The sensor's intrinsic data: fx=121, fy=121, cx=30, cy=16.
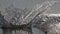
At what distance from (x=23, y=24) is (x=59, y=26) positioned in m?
0.25

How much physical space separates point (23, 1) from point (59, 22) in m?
0.28

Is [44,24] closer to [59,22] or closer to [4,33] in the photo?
[59,22]

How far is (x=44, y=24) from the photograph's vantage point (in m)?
0.81

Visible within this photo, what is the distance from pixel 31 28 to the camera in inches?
31.5

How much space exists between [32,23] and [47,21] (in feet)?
0.34

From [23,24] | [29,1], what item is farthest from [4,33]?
[29,1]

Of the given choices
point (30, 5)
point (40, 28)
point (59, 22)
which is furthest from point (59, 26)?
point (30, 5)

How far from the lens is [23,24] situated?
74 centimetres

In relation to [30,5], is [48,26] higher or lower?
lower

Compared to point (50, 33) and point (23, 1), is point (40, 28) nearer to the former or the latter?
point (50, 33)

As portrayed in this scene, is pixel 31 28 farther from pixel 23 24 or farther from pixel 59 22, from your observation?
pixel 59 22

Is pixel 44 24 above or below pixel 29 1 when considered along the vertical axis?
below

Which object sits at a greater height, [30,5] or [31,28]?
[30,5]

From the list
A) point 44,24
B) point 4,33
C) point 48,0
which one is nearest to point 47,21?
point 44,24
